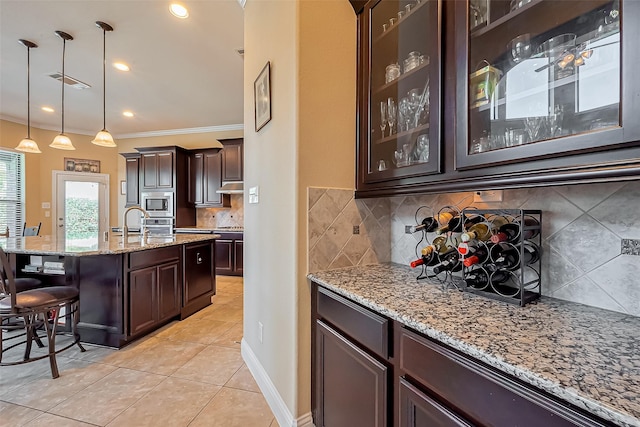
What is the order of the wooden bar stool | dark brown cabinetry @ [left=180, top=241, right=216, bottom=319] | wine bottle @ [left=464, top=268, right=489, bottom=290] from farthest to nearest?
dark brown cabinetry @ [left=180, top=241, right=216, bottom=319] < the wooden bar stool < wine bottle @ [left=464, top=268, right=489, bottom=290]

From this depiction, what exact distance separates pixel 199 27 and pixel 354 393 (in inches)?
134

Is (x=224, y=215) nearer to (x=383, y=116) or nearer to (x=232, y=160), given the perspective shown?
(x=232, y=160)

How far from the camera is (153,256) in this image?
2.79 m

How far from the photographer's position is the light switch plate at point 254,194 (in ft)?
6.59

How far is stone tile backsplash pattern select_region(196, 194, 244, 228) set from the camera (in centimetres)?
601

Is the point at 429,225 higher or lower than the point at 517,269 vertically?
higher

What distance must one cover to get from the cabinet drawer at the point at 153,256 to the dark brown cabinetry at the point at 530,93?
2.44 metres

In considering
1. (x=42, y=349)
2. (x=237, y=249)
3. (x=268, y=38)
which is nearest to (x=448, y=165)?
(x=268, y=38)

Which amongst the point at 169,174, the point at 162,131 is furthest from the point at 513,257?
the point at 162,131

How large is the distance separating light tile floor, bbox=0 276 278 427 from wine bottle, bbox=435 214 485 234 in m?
1.41

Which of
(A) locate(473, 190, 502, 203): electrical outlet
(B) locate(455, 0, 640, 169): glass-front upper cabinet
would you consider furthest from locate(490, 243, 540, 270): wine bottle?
(B) locate(455, 0, 640, 169): glass-front upper cabinet

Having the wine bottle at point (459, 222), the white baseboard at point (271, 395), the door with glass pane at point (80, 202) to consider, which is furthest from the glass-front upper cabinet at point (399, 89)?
the door with glass pane at point (80, 202)

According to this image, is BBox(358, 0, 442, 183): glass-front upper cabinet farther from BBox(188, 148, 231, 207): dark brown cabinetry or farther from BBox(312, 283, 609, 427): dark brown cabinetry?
BBox(188, 148, 231, 207): dark brown cabinetry

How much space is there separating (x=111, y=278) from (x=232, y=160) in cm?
344
